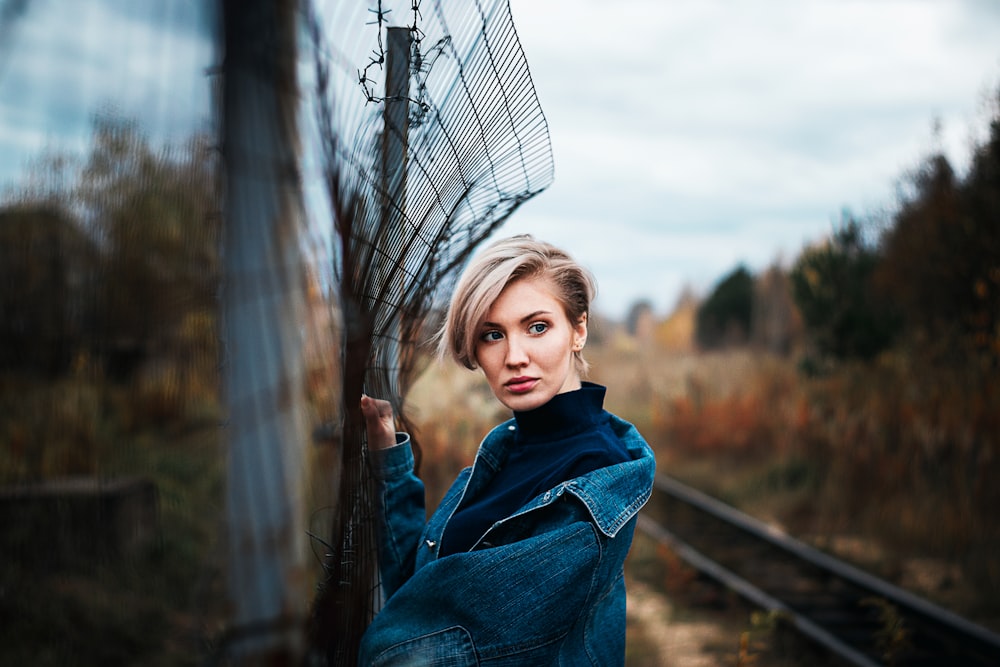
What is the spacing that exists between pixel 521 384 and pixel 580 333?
25 cm

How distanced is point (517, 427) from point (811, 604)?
4.31 meters

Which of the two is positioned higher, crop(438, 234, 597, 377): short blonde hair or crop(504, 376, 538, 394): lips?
crop(438, 234, 597, 377): short blonde hair

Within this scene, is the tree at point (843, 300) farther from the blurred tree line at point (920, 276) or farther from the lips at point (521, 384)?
the lips at point (521, 384)

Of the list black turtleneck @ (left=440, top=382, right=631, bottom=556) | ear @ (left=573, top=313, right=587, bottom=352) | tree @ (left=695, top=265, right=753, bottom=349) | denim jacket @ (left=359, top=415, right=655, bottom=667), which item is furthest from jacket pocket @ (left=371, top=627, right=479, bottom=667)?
tree @ (left=695, top=265, right=753, bottom=349)

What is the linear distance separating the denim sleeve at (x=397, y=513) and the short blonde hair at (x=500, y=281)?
0.29m

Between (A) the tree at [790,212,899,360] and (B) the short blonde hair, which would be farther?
(A) the tree at [790,212,899,360]

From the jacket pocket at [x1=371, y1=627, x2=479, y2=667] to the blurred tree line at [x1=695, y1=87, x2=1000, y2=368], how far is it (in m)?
7.62

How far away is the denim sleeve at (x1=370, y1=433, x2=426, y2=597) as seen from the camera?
6.02 feet

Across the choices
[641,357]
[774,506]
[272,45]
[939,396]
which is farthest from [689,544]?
[641,357]

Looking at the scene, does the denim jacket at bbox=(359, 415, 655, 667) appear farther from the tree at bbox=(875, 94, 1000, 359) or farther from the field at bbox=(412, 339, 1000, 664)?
the tree at bbox=(875, 94, 1000, 359)

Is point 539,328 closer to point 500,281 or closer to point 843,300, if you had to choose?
point 500,281

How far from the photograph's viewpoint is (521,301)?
175 centimetres

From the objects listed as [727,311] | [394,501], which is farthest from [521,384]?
[727,311]

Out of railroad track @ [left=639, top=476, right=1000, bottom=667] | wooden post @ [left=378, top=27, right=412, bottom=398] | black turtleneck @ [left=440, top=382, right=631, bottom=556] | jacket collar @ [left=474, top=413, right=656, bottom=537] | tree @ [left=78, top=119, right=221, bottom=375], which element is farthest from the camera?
railroad track @ [left=639, top=476, right=1000, bottom=667]
